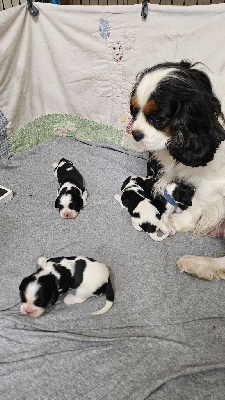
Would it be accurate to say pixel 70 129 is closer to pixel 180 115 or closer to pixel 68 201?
pixel 68 201

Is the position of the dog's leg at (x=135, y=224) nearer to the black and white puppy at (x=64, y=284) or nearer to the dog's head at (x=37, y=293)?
the black and white puppy at (x=64, y=284)

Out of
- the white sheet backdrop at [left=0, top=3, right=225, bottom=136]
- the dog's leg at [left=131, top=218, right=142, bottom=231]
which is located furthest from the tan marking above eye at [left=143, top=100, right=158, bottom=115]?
the white sheet backdrop at [left=0, top=3, right=225, bottom=136]

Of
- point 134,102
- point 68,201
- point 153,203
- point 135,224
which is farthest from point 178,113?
point 68,201

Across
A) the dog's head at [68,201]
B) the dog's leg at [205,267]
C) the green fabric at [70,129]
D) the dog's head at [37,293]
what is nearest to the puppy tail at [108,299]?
the dog's head at [37,293]

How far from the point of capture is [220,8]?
256 cm

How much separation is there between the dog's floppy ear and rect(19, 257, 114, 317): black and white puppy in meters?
0.66

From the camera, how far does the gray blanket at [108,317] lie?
1731 mm

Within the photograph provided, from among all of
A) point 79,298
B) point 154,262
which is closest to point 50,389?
point 79,298

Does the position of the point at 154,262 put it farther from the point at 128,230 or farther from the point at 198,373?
the point at 198,373

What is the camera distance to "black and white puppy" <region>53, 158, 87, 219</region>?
8.29 ft

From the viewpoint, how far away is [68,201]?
2523 mm

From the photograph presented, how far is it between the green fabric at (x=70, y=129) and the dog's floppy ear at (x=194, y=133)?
1215 millimetres

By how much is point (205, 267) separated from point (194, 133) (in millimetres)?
701

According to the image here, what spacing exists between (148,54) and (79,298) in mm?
1671
